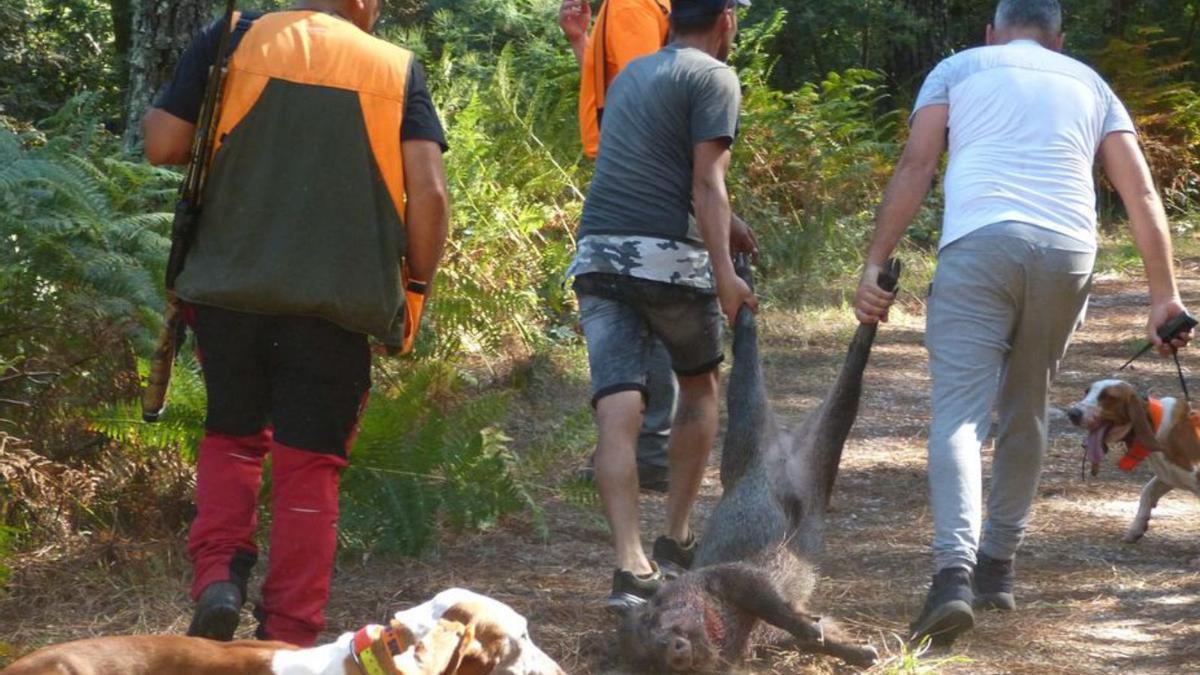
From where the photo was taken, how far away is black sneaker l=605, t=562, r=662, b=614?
4840mm

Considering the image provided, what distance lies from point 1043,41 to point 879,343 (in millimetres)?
5524

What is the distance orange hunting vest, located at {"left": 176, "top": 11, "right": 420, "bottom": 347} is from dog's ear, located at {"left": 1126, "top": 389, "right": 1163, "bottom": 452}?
4.10 m

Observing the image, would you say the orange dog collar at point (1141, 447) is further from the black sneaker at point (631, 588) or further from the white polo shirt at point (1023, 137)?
the black sneaker at point (631, 588)

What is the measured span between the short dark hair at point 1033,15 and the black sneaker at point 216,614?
3291 mm

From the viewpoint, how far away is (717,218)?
5129mm

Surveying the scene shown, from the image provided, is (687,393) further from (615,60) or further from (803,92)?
(803,92)

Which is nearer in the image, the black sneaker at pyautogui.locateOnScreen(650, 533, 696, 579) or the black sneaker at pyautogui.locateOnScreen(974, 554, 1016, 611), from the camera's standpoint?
the black sneaker at pyautogui.locateOnScreen(974, 554, 1016, 611)

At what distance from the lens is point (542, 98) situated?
10539 millimetres

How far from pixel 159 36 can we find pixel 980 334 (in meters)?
4.31

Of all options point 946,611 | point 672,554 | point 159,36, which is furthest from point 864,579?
point 159,36

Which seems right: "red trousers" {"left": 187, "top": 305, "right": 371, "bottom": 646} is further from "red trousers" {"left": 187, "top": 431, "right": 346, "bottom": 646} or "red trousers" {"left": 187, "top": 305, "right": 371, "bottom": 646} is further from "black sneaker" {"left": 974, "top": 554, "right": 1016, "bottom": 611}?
"black sneaker" {"left": 974, "top": 554, "right": 1016, "bottom": 611}

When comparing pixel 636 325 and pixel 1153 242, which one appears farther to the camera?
pixel 636 325

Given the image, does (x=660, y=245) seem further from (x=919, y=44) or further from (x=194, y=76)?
(x=919, y=44)

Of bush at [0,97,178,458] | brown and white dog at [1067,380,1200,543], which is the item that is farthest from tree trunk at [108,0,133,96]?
brown and white dog at [1067,380,1200,543]
